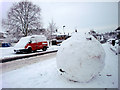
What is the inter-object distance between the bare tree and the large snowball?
23.5 meters

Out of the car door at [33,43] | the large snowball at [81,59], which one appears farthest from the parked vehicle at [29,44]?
the large snowball at [81,59]

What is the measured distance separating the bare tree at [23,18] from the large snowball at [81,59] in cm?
2347

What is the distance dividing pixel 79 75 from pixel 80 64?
15.9 inches

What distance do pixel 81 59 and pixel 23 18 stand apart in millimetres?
25539

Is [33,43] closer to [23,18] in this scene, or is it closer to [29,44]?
[29,44]

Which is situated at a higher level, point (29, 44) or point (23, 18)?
point (23, 18)

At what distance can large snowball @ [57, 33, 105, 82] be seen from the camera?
11.3ft

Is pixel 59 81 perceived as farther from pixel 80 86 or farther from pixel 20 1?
pixel 20 1

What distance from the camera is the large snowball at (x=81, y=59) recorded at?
344 centimetres

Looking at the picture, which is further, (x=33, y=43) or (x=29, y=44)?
(x=33, y=43)

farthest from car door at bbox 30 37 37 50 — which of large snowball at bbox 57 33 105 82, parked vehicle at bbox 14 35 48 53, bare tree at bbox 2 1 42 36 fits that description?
bare tree at bbox 2 1 42 36

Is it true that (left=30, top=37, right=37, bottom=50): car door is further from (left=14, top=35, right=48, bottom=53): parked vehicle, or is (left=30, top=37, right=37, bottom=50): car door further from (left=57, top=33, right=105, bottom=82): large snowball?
(left=57, top=33, right=105, bottom=82): large snowball

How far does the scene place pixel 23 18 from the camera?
25.6 m

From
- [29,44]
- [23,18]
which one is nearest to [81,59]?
[29,44]
